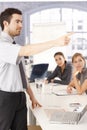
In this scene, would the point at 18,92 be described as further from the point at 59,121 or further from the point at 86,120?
the point at 86,120

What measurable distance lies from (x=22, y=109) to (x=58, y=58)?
156 inches

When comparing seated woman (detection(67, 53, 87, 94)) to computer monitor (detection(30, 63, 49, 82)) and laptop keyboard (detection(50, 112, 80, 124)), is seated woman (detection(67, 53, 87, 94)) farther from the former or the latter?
laptop keyboard (detection(50, 112, 80, 124))

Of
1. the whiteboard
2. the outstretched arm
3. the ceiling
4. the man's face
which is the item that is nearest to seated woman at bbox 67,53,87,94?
the man's face

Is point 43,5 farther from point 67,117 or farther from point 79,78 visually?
point 67,117

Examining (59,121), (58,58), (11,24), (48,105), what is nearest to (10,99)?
(59,121)

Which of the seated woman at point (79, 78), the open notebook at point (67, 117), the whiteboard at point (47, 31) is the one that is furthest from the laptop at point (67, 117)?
the whiteboard at point (47, 31)

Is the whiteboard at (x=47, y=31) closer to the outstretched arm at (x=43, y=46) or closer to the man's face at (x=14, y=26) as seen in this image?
the man's face at (x=14, y=26)

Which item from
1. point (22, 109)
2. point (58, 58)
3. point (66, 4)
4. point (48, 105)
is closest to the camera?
point (22, 109)

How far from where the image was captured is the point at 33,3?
8492 millimetres

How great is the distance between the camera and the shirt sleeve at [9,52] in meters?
2.04

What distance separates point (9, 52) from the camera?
2055mm

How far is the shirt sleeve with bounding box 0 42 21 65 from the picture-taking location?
2038 mm

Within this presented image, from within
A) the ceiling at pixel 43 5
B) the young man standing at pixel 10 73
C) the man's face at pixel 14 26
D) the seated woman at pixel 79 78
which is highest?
the ceiling at pixel 43 5

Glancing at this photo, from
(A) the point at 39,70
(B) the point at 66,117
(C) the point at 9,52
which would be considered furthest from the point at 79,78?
(C) the point at 9,52
